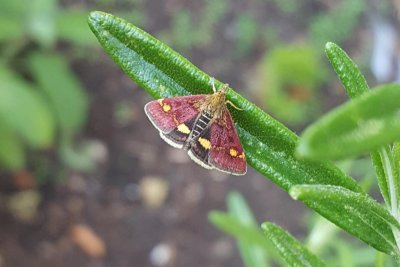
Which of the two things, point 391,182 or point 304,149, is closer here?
point 304,149

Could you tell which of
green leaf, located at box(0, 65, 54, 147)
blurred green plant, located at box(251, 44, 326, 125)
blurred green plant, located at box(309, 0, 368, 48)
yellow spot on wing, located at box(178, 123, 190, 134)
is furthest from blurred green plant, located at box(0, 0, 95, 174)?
yellow spot on wing, located at box(178, 123, 190, 134)

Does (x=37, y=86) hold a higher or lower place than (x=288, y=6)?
lower

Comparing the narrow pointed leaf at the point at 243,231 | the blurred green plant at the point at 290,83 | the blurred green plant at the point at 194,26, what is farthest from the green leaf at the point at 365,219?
the blurred green plant at the point at 194,26

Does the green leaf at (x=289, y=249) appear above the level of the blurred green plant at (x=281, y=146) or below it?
below

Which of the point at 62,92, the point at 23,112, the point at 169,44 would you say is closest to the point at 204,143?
the point at 23,112

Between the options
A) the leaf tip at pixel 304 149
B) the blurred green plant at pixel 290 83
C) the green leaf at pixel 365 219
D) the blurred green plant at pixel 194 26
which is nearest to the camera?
the leaf tip at pixel 304 149

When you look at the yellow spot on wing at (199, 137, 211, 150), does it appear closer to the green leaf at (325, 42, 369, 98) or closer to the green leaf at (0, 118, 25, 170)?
the green leaf at (325, 42, 369, 98)

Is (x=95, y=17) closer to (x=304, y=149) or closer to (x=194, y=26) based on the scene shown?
(x=304, y=149)

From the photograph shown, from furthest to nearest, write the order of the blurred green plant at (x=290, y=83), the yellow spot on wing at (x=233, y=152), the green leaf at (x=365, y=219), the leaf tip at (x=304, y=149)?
the blurred green plant at (x=290, y=83) < the yellow spot on wing at (x=233, y=152) < the green leaf at (x=365, y=219) < the leaf tip at (x=304, y=149)

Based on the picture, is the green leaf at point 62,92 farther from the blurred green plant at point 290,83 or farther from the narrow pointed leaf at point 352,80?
the narrow pointed leaf at point 352,80
